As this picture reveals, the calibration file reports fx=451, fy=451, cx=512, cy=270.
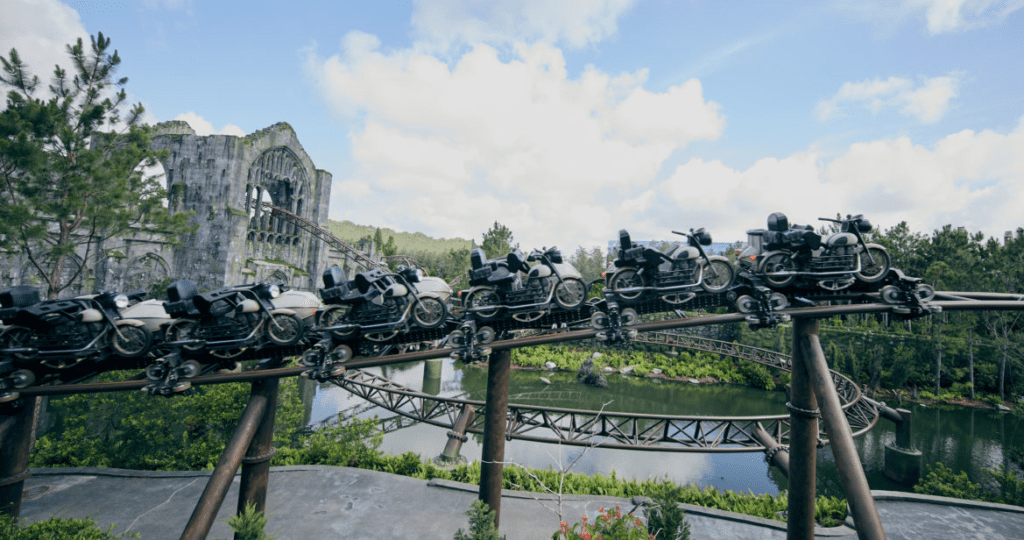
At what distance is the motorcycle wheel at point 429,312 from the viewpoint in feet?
27.3

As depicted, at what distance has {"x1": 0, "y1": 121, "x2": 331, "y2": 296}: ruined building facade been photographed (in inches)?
1027

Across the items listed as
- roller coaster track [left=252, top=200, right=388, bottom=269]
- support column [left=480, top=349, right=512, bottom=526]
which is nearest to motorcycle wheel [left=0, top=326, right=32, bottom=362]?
support column [left=480, top=349, right=512, bottom=526]

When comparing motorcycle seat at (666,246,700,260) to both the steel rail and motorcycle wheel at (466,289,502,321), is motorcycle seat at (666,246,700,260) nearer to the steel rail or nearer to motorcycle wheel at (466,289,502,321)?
the steel rail

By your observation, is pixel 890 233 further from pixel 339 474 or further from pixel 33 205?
pixel 33 205

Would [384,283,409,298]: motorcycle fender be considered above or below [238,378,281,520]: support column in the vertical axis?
above

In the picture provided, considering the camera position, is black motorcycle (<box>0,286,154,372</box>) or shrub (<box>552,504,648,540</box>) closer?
shrub (<box>552,504,648,540</box>)

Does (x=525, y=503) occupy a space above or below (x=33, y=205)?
below

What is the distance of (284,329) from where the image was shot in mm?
8211

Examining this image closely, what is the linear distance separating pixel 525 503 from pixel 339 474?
4.82 m

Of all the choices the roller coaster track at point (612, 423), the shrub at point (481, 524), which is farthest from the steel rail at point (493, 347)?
the shrub at point (481, 524)

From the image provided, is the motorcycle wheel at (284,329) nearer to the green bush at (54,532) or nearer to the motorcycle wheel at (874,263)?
the green bush at (54,532)

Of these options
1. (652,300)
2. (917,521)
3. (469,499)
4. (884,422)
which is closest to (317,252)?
(469,499)

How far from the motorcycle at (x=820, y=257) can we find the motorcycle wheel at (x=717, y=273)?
0.42 m

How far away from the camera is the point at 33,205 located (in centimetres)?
1224
